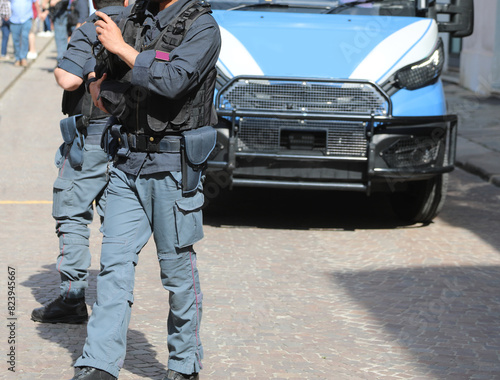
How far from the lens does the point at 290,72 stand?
7238 mm

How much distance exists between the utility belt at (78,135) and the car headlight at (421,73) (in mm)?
2998

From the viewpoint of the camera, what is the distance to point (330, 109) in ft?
23.6

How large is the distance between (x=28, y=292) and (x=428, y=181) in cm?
354

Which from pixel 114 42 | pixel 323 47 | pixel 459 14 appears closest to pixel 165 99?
pixel 114 42

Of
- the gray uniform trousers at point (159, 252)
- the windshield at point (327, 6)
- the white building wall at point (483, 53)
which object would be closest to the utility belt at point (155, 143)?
the gray uniform trousers at point (159, 252)

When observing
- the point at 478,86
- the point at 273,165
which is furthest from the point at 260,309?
the point at 478,86

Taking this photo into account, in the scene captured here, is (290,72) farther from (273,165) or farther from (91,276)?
(91,276)

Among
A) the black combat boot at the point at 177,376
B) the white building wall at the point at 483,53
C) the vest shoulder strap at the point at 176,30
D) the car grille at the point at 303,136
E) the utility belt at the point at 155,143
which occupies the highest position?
the vest shoulder strap at the point at 176,30

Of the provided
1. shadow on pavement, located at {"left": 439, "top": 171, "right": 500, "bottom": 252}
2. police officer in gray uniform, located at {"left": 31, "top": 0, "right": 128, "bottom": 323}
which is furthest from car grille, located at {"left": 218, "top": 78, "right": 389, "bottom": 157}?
police officer in gray uniform, located at {"left": 31, "top": 0, "right": 128, "bottom": 323}

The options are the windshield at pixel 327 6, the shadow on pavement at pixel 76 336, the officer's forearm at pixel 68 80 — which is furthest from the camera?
the windshield at pixel 327 6

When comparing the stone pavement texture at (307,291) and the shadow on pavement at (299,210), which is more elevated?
the stone pavement texture at (307,291)

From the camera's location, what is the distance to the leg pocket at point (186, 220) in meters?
3.94

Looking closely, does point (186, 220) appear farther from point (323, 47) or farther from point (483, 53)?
point (483, 53)

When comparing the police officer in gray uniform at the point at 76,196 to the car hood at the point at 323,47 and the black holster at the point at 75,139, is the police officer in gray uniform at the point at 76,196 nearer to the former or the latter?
the black holster at the point at 75,139
